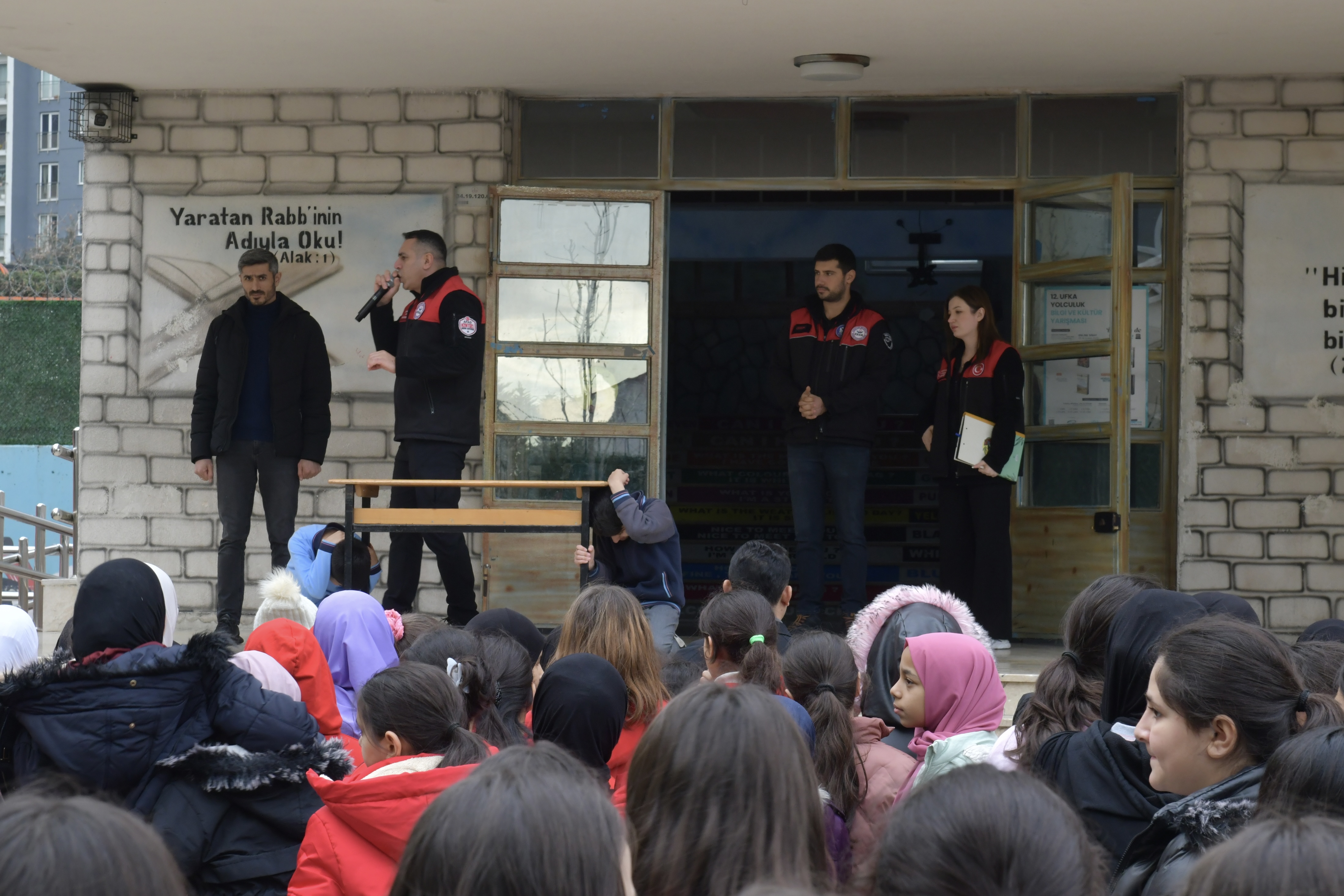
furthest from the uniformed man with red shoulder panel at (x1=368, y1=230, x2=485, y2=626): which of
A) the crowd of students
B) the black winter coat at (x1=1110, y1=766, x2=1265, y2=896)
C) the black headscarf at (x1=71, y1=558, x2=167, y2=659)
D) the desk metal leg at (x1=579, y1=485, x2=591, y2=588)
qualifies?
the black winter coat at (x1=1110, y1=766, x2=1265, y2=896)

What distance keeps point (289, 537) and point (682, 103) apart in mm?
2763

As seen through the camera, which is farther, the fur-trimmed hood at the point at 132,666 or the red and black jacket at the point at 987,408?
the red and black jacket at the point at 987,408

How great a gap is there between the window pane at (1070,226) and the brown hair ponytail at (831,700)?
12.3 feet

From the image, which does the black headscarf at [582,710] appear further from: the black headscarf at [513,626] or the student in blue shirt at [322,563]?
the student in blue shirt at [322,563]

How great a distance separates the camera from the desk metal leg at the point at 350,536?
16.6 ft

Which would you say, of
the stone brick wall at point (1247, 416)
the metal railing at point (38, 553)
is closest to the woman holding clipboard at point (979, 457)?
the stone brick wall at point (1247, 416)

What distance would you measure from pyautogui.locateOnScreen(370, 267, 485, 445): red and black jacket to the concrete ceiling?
1053mm

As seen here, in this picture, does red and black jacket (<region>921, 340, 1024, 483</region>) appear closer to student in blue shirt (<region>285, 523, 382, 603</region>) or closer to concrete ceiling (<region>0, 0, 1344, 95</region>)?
concrete ceiling (<region>0, 0, 1344, 95</region>)

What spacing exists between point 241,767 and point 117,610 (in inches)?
14.8

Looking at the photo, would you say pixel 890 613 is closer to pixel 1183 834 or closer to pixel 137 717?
pixel 1183 834

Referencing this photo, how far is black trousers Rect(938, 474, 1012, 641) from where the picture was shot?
19.8ft

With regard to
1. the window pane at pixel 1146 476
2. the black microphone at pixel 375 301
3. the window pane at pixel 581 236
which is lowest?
the window pane at pixel 1146 476

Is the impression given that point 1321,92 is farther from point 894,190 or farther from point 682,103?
point 682,103

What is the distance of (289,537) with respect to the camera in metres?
6.09
